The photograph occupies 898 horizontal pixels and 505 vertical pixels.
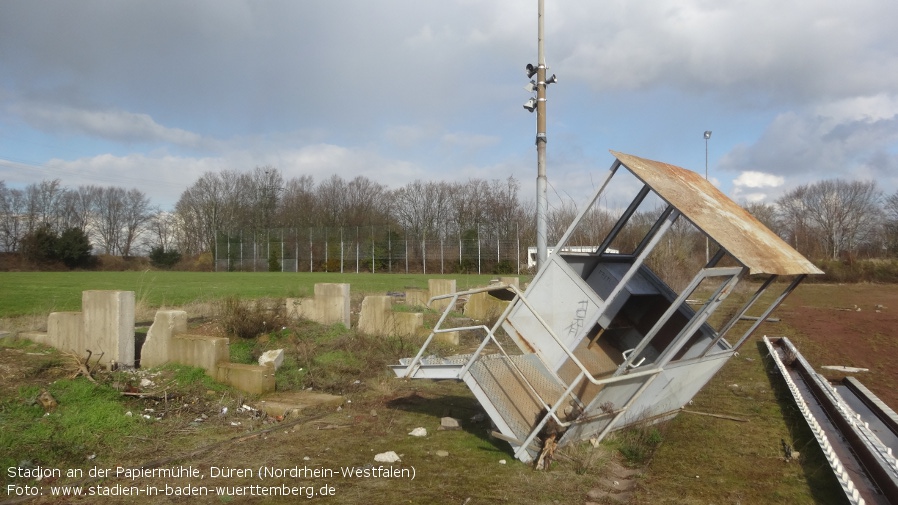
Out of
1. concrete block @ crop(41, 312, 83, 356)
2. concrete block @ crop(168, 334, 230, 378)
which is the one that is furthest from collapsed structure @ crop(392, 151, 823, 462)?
concrete block @ crop(41, 312, 83, 356)

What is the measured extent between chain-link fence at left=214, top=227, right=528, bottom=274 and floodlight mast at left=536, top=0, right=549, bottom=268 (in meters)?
36.6

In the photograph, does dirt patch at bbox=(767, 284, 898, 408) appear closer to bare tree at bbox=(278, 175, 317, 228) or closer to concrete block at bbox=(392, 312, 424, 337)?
concrete block at bbox=(392, 312, 424, 337)

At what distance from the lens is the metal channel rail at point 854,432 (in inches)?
206

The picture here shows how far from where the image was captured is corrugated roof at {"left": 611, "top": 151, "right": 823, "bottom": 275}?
521 cm

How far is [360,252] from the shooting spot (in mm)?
54875

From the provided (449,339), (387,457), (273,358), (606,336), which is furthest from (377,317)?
(387,457)

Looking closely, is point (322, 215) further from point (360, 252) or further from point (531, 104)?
point (531, 104)

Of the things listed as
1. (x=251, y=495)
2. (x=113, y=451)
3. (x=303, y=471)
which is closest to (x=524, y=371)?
(x=303, y=471)

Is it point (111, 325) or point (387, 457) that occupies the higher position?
point (111, 325)

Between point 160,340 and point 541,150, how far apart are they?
6.85 m

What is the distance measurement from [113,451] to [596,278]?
5107 mm

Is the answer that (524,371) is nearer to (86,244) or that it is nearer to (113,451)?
(113,451)

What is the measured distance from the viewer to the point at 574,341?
577 centimetres

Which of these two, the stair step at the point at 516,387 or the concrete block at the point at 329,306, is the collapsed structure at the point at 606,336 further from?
the concrete block at the point at 329,306
